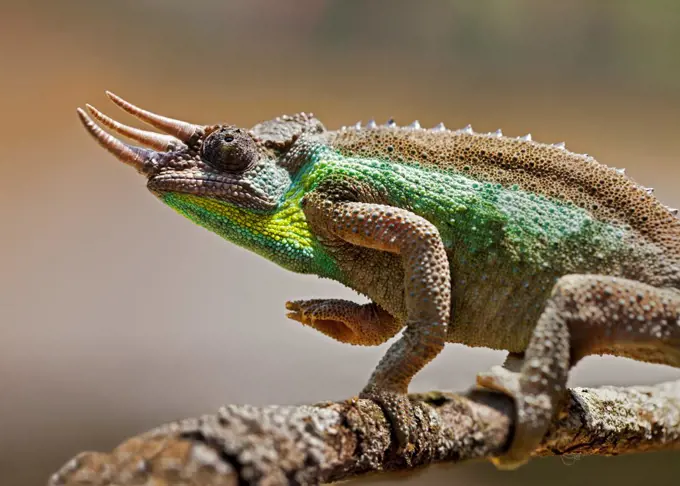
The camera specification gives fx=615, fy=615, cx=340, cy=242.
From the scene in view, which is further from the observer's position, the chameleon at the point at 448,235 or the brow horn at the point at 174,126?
the brow horn at the point at 174,126

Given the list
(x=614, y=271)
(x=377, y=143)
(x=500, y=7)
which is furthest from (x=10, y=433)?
(x=500, y=7)

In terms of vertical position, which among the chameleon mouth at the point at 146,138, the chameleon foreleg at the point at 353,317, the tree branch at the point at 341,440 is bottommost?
the tree branch at the point at 341,440

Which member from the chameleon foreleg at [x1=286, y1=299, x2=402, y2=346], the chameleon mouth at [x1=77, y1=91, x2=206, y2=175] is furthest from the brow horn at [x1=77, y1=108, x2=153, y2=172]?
the chameleon foreleg at [x1=286, y1=299, x2=402, y2=346]

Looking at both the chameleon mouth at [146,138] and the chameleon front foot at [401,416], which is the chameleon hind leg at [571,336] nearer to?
the chameleon front foot at [401,416]

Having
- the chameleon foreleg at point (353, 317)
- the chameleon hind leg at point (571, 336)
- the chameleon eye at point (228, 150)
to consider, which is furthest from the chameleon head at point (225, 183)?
the chameleon hind leg at point (571, 336)

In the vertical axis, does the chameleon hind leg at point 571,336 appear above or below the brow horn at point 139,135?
below

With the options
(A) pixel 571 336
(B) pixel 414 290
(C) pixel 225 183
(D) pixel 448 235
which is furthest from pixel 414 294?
(C) pixel 225 183

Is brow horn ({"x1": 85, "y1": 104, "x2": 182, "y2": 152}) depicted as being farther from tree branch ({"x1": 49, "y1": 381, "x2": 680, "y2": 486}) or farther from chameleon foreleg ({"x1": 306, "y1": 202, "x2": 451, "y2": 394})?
tree branch ({"x1": 49, "y1": 381, "x2": 680, "y2": 486})

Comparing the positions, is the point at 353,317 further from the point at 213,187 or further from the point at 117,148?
the point at 117,148
